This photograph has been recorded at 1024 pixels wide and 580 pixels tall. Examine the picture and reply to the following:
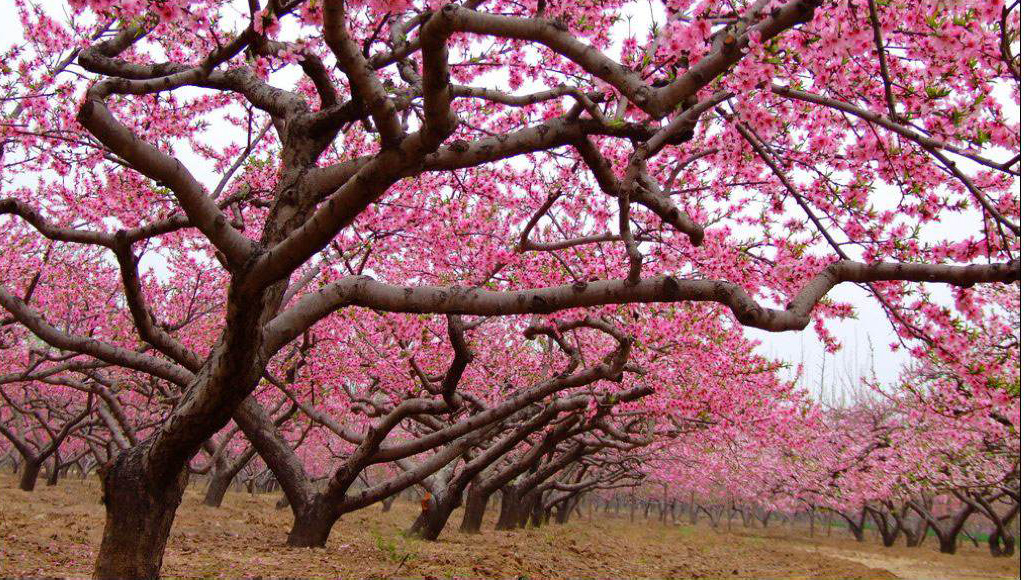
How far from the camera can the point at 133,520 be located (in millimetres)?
4824

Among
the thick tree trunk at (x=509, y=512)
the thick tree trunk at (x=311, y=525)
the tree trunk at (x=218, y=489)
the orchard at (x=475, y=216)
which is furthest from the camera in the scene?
the thick tree trunk at (x=509, y=512)

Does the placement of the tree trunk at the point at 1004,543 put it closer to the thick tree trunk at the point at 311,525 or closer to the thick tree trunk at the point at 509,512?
the thick tree trunk at the point at 509,512

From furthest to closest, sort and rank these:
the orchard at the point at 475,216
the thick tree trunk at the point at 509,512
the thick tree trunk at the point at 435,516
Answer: the thick tree trunk at the point at 509,512, the thick tree trunk at the point at 435,516, the orchard at the point at 475,216

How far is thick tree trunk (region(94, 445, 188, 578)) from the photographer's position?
4758 millimetres

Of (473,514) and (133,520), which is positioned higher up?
(133,520)

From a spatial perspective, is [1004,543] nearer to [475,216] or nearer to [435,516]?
[435,516]

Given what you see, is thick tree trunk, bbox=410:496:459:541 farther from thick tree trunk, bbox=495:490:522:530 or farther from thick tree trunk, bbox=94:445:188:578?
thick tree trunk, bbox=94:445:188:578

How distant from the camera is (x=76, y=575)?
602cm

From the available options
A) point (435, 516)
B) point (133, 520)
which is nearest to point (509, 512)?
point (435, 516)

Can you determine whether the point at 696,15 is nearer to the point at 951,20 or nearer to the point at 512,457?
the point at 951,20

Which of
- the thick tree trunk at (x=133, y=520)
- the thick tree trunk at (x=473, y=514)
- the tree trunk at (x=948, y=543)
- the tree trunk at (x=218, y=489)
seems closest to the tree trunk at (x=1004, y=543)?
the tree trunk at (x=948, y=543)

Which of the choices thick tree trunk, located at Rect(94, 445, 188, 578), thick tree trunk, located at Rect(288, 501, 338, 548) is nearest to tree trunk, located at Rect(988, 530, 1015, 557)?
thick tree trunk, located at Rect(288, 501, 338, 548)

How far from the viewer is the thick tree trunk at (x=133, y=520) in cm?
476

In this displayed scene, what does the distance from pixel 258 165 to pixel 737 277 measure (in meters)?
6.34
